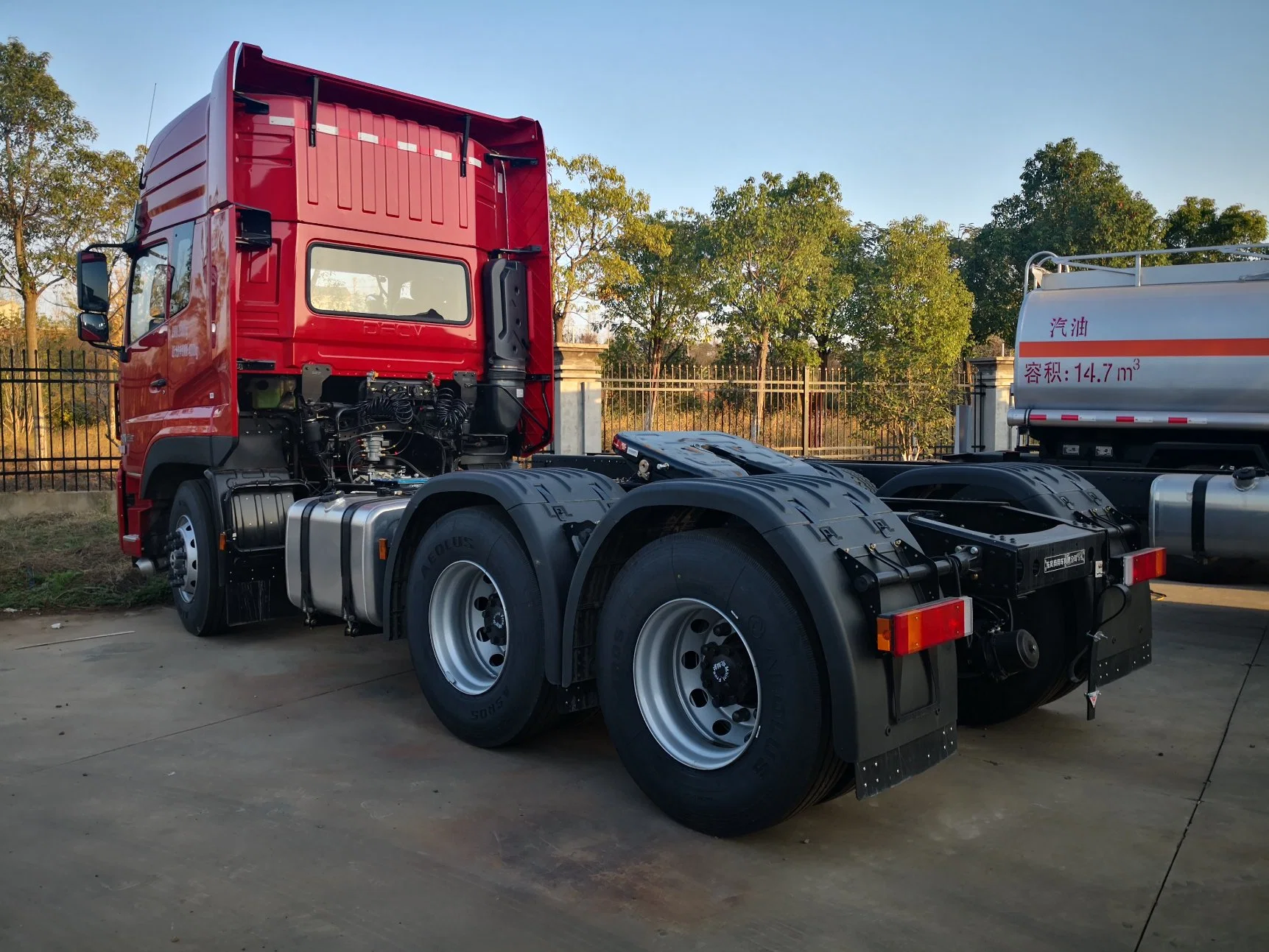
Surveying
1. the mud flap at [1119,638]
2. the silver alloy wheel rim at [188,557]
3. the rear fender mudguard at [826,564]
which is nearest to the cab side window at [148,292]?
the silver alloy wheel rim at [188,557]

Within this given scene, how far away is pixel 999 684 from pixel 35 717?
464 centimetres

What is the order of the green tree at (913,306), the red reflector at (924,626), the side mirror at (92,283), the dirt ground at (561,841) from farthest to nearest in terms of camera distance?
the green tree at (913,306), the side mirror at (92,283), the red reflector at (924,626), the dirt ground at (561,841)

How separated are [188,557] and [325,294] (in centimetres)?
202

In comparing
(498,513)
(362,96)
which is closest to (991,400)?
(362,96)

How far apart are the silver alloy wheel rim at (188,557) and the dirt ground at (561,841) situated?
1510mm

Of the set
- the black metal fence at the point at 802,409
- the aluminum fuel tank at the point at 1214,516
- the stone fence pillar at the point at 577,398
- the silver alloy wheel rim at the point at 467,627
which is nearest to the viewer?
the silver alloy wheel rim at the point at 467,627

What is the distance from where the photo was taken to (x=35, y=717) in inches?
199

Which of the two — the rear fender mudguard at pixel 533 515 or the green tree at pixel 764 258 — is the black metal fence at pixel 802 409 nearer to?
the green tree at pixel 764 258

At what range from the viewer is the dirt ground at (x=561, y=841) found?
9.70ft

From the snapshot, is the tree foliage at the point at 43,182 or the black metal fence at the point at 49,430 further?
the tree foliage at the point at 43,182

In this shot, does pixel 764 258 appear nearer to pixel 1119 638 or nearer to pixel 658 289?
pixel 658 289

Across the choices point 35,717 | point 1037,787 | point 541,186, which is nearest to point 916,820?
point 1037,787

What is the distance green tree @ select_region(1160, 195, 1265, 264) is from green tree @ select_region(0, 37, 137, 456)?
2694 cm

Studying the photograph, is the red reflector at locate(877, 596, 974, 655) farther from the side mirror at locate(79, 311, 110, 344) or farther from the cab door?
the side mirror at locate(79, 311, 110, 344)
